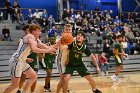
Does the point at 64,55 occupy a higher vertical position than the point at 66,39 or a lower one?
lower

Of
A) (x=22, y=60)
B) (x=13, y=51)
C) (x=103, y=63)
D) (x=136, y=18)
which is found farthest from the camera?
(x=136, y=18)

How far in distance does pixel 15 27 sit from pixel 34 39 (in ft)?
41.9

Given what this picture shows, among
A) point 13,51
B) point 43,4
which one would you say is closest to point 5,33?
point 13,51

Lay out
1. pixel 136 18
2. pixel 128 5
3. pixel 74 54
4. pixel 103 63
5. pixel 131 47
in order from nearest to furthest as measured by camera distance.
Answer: pixel 74 54
pixel 103 63
pixel 131 47
pixel 136 18
pixel 128 5

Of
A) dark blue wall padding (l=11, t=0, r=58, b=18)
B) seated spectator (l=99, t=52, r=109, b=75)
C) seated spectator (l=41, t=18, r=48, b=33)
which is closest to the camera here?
seated spectator (l=99, t=52, r=109, b=75)

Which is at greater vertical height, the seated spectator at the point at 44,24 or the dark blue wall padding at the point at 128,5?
the dark blue wall padding at the point at 128,5

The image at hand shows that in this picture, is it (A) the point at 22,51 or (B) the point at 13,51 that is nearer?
(A) the point at 22,51

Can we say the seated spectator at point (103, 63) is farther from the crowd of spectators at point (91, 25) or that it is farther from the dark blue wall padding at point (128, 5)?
the dark blue wall padding at point (128, 5)

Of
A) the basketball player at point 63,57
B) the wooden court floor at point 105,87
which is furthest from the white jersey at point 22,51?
the wooden court floor at point 105,87

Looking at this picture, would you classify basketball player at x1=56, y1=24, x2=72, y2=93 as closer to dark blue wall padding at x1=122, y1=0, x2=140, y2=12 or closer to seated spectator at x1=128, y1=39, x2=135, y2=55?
seated spectator at x1=128, y1=39, x2=135, y2=55

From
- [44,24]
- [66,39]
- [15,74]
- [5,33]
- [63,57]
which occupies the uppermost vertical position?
[44,24]

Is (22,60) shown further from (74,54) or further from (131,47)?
(131,47)

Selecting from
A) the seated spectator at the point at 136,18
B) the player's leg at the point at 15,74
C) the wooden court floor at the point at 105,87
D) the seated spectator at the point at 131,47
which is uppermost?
the seated spectator at the point at 136,18

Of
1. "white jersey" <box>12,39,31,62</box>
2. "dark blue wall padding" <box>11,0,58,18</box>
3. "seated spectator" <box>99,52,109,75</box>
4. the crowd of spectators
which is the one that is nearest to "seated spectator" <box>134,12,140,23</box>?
the crowd of spectators
